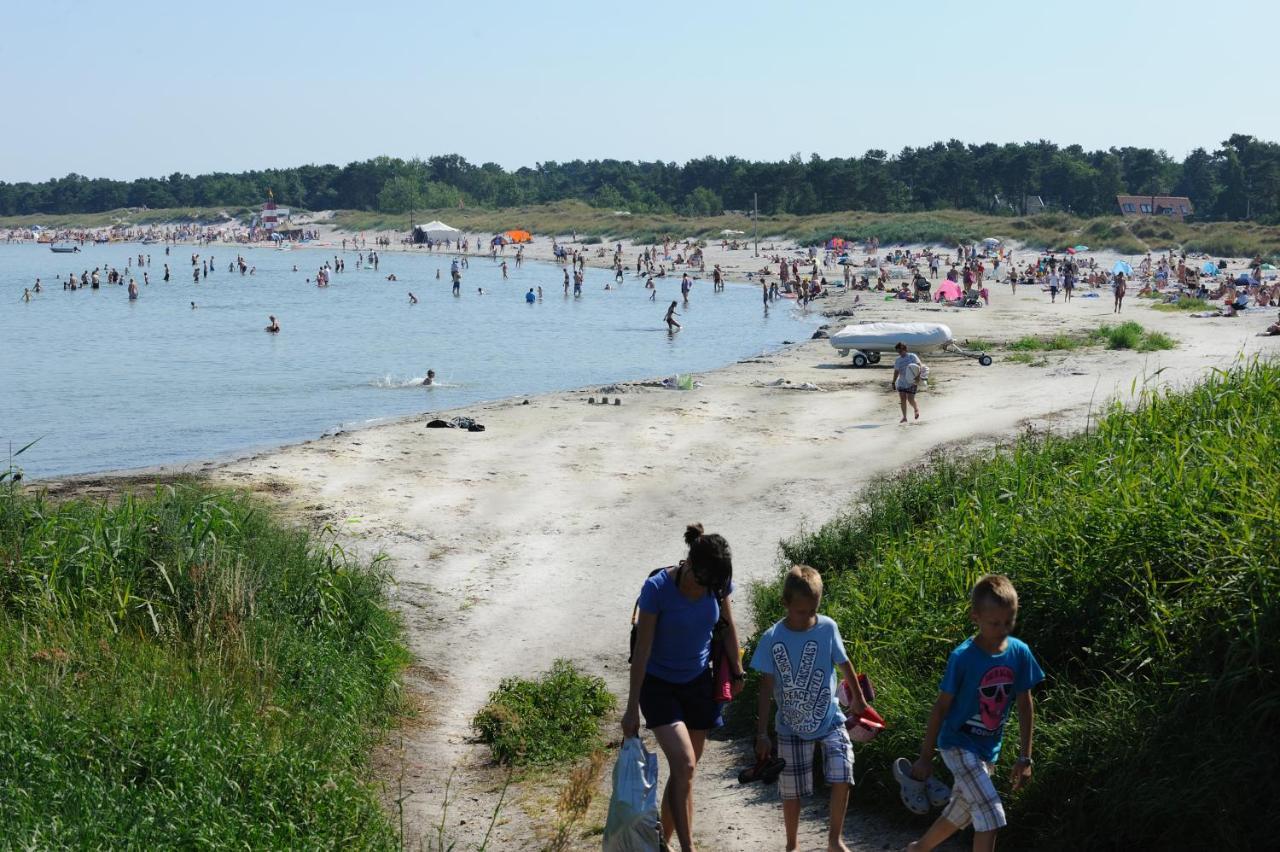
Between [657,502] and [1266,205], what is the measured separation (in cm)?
10632

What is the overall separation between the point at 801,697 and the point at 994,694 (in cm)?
89

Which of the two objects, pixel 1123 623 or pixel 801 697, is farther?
pixel 1123 623

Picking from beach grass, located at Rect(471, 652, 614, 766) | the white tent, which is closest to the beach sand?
beach grass, located at Rect(471, 652, 614, 766)

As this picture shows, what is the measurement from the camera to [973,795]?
208 inches

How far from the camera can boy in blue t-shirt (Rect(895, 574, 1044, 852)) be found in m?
5.24

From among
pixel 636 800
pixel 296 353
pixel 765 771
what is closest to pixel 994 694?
pixel 636 800

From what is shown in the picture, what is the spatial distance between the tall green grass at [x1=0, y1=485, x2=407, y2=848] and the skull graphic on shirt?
114 inches

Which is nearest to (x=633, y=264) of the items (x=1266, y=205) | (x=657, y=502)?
(x=1266, y=205)

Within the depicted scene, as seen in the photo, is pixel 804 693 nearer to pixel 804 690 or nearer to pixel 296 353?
pixel 804 690

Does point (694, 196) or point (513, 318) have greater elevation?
point (694, 196)

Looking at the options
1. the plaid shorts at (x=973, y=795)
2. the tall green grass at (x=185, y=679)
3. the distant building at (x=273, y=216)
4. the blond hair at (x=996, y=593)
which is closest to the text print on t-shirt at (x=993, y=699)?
the plaid shorts at (x=973, y=795)

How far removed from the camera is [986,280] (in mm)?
65375

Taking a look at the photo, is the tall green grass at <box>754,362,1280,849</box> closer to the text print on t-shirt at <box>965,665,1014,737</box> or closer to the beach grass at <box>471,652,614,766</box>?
the text print on t-shirt at <box>965,665,1014,737</box>

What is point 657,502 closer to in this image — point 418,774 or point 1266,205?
point 418,774
